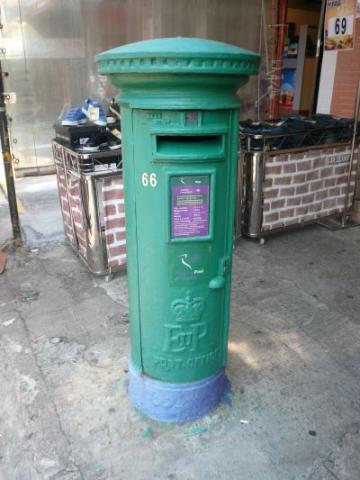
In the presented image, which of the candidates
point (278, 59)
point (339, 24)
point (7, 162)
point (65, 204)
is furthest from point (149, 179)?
point (278, 59)

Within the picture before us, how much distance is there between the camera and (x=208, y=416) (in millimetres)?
2363

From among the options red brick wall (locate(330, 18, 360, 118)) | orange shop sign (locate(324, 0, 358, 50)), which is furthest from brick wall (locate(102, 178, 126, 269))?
orange shop sign (locate(324, 0, 358, 50))

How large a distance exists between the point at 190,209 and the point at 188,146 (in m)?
0.27

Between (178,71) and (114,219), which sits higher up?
(178,71)

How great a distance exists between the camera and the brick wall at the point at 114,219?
11.7ft

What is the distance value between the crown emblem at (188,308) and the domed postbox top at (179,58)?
997 mm

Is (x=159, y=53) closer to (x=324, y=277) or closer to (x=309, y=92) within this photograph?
(x=324, y=277)

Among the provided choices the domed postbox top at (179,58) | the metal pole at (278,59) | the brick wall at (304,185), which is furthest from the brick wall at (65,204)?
the metal pole at (278,59)

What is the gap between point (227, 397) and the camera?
2.49 metres

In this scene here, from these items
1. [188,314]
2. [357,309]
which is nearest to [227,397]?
[188,314]

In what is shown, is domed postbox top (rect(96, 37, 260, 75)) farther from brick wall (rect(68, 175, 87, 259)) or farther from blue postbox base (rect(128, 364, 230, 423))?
brick wall (rect(68, 175, 87, 259))

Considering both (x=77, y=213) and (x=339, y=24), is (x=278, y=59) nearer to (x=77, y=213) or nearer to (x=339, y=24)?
(x=339, y=24)

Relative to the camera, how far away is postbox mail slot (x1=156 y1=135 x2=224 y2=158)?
A: 1.84 m

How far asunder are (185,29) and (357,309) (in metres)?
6.32
